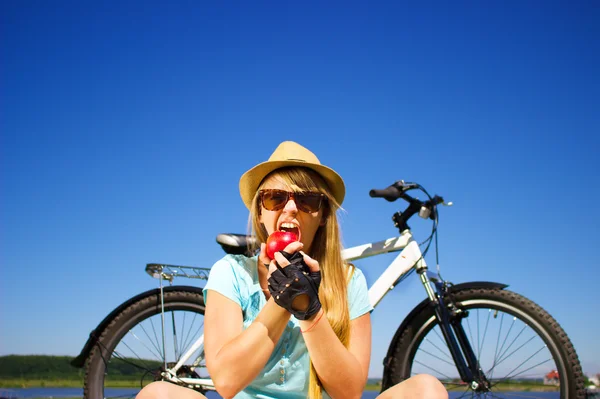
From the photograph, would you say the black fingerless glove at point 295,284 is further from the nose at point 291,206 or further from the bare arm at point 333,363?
the nose at point 291,206

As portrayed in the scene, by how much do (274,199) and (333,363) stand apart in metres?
0.83

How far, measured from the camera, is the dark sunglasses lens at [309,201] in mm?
2701

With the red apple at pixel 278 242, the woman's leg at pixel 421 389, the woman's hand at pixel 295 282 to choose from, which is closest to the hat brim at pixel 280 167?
the red apple at pixel 278 242

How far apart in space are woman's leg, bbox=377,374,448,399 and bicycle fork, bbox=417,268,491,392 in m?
2.22

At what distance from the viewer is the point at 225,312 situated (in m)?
2.56

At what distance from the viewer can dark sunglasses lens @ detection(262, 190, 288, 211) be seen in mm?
2701

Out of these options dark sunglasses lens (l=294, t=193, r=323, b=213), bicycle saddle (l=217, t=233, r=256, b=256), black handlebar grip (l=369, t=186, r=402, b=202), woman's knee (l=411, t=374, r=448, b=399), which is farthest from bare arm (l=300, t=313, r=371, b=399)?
black handlebar grip (l=369, t=186, r=402, b=202)

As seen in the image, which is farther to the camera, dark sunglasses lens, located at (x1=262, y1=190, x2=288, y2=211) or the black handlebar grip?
the black handlebar grip

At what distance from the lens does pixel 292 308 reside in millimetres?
2271

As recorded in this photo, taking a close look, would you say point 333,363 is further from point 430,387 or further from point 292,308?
point 430,387

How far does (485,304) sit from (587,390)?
96 centimetres

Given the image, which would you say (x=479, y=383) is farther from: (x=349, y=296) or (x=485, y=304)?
(x=349, y=296)

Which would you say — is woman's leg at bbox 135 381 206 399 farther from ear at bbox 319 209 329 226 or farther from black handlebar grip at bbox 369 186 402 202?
black handlebar grip at bbox 369 186 402 202

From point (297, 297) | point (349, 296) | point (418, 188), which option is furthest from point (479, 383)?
point (297, 297)
